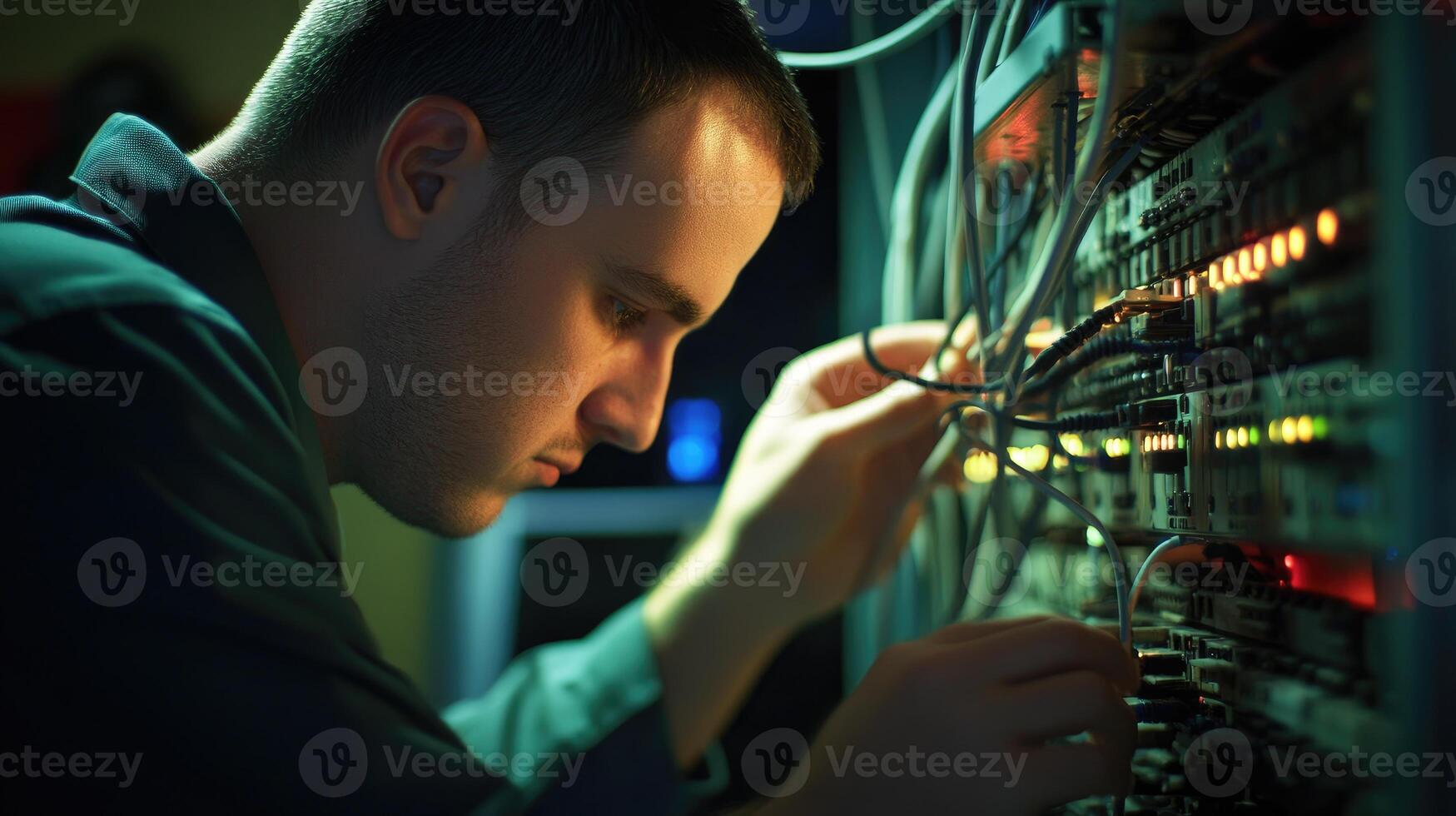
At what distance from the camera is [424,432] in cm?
73

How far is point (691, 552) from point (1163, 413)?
62 cm

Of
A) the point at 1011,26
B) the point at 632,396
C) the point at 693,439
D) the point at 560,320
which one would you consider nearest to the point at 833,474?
the point at 632,396

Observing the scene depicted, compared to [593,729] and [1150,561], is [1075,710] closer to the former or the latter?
[1150,561]

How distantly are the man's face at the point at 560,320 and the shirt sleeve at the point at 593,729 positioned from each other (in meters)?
0.22

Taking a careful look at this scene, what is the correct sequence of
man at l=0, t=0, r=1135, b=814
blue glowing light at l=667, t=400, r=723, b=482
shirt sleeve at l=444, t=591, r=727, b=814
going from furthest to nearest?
1. blue glowing light at l=667, t=400, r=723, b=482
2. shirt sleeve at l=444, t=591, r=727, b=814
3. man at l=0, t=0, r=1135, b=814

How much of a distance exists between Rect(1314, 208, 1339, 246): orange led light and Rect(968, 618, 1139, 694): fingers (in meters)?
0.23

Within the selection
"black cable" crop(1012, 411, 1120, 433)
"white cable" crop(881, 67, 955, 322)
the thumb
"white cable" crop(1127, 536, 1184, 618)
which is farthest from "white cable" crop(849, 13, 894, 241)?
"white cable" crop(1127, 536, 1184, 618)

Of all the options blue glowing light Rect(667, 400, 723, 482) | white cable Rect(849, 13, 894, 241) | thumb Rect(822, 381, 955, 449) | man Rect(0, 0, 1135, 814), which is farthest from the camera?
blue glowing light Rect(667, 400, 723, 482)

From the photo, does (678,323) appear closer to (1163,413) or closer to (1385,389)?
(1163,413)

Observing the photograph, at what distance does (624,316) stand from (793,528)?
1.00 feet

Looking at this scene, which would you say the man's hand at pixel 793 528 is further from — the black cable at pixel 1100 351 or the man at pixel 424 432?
the black cable at pixel 1100 351

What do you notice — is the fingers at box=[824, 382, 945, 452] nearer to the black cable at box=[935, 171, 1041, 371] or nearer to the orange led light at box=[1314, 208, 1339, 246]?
the black cable at box=[935, 171, 1041, 371]

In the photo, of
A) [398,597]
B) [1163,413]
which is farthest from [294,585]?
[398,597]

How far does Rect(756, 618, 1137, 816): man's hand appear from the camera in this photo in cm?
44
